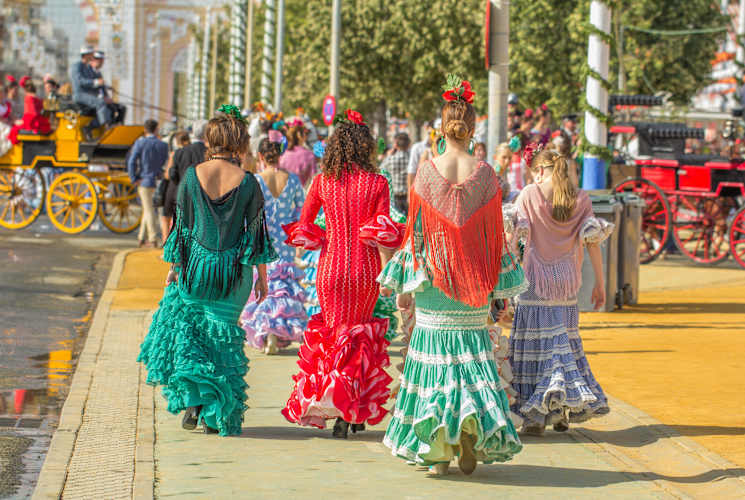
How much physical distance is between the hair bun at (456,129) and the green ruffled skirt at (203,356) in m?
1.70

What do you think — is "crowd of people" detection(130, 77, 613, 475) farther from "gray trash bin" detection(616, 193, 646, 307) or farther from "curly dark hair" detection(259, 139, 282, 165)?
"gray trash bin" detection(616, 193, 646, 307)

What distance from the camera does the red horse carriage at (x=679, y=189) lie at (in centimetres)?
1748

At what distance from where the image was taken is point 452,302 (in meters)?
6.36

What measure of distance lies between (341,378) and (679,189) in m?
11.6

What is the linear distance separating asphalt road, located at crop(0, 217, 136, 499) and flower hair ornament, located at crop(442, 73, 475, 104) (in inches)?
108

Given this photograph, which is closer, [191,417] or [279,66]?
[191,417]

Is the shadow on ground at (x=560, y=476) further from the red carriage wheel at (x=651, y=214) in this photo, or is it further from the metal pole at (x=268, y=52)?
the metal pole at (x=268, y=52)

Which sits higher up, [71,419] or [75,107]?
[75,107]

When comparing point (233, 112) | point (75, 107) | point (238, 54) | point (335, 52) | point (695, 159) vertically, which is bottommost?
point (233, 112)

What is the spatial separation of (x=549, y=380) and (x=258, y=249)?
1796 mm

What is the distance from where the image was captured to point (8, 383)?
29.5 feet

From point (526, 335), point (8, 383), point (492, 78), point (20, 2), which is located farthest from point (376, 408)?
point (20, 2)

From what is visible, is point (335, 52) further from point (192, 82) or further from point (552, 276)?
point (192, 82)

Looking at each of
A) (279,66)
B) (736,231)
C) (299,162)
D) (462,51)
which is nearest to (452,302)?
(299,162)
